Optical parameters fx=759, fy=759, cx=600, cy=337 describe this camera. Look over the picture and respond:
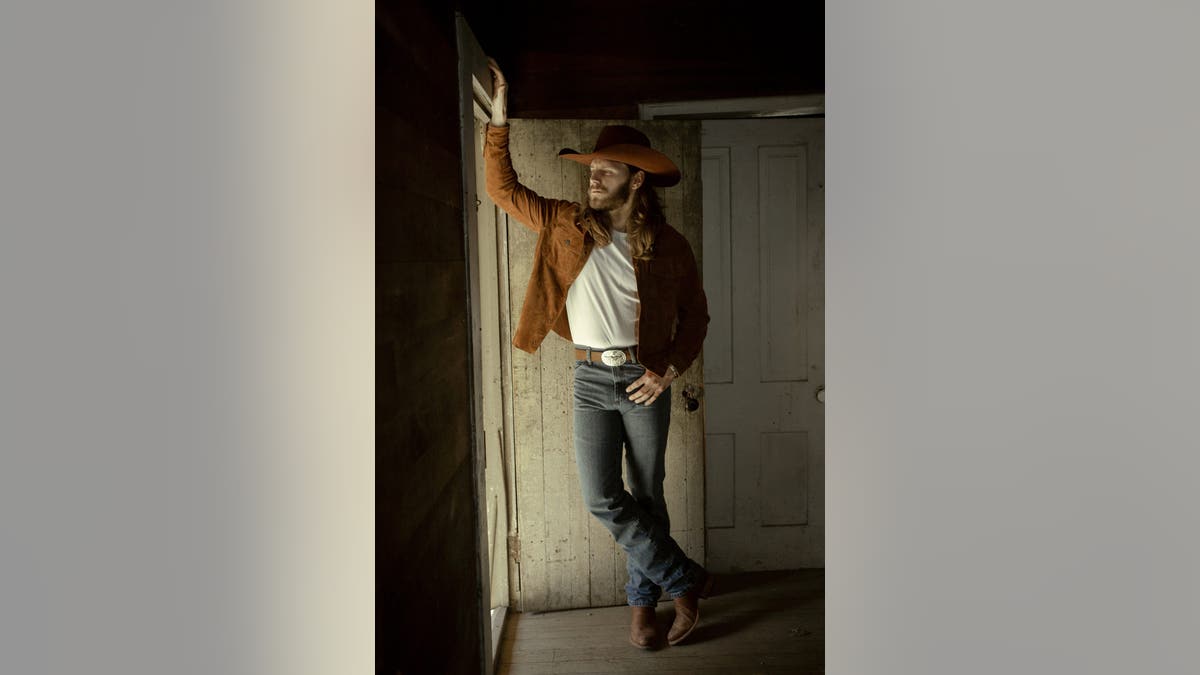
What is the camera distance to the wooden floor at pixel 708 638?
295cm

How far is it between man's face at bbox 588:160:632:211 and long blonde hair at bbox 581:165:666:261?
0.10ft

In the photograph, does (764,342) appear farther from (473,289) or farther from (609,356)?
(473,289)

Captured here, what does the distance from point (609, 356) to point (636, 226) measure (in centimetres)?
49

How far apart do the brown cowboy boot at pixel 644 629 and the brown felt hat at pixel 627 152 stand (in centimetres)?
177

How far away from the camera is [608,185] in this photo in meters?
2.80

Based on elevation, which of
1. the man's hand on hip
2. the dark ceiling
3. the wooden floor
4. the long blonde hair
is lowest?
the wooden floor

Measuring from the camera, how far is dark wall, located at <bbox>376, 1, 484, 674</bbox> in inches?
49.1

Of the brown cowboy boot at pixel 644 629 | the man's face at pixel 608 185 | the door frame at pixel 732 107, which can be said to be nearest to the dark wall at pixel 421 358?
the man's face at pixel 608 185

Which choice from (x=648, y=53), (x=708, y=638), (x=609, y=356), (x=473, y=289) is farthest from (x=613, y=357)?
(x=648, y=53)
